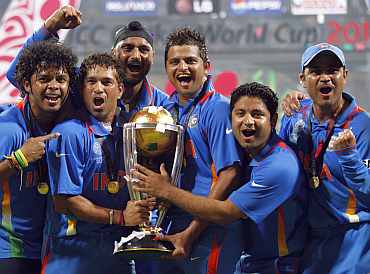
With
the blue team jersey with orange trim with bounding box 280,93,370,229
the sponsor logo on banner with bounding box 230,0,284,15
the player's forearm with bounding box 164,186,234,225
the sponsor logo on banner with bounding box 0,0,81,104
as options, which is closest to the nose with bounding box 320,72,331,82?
the blue team jersey with orange trim with bounding box 280,93,370,229

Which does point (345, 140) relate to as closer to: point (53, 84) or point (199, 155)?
point (199, 155)

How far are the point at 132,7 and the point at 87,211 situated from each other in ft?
38.4

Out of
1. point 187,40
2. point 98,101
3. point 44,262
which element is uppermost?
point 187,40

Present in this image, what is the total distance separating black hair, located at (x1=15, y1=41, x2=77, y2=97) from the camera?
3.83 m

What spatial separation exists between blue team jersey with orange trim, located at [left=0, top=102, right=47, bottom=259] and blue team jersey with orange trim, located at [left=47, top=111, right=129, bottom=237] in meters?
0.12

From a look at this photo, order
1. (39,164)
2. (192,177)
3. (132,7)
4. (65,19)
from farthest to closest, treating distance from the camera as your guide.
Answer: (132,7) < (65,19) < (39,164) < (192,177)

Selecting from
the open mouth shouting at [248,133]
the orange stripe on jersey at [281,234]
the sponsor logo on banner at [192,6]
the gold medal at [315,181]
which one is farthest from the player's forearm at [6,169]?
the sponsor logo on banner at [192,6]

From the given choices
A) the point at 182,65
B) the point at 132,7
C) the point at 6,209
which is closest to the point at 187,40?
the point at 182,65

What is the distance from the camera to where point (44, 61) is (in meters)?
3.83

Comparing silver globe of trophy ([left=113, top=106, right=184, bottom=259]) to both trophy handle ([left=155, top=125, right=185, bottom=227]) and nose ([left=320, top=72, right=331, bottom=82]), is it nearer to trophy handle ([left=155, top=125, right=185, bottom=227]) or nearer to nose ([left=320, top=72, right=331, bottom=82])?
trophy handle ([left=155, top=125, right=185, bottom=227])

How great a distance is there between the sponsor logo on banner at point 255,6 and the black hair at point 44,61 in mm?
11373

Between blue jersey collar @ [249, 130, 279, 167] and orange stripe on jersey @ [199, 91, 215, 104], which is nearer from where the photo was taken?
blue jersey collar @ [249, 130, 279, 167]

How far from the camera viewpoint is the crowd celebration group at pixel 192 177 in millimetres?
3598

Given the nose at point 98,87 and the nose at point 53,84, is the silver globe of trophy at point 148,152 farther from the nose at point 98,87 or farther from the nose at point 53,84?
the nose at point 53,84
